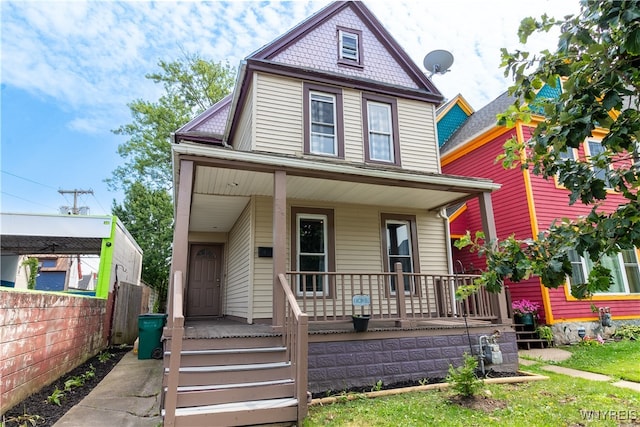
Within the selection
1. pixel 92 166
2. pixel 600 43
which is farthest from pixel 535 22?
pixel 92 166

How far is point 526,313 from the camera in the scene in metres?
9.04

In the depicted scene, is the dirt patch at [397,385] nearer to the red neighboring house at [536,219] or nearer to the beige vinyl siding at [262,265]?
the beige vinyl siding at [262,265]

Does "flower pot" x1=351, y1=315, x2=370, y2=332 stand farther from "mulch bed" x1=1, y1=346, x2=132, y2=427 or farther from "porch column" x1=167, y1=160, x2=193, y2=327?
"mulch bed" x1=1, y1=346, x2=132, y2=427

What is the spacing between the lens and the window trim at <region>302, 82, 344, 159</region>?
802cm

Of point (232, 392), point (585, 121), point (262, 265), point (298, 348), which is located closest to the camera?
point (585, 121)

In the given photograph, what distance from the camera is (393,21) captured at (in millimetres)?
10016

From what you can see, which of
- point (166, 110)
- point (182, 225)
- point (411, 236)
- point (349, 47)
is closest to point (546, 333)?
point (411, 236)

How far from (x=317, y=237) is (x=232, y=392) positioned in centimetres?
405

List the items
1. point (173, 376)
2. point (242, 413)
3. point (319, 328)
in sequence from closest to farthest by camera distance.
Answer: point (173, 376), point (242, 413), point (319, 328)

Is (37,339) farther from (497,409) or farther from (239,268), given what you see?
(497,409)

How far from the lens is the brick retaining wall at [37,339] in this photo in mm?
4051

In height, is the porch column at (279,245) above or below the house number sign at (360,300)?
above

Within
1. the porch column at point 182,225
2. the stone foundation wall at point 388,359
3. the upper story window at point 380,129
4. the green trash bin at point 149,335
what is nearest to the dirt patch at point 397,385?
the stone foundation wall at point 388,359

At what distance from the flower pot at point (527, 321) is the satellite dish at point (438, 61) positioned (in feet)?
29.7
